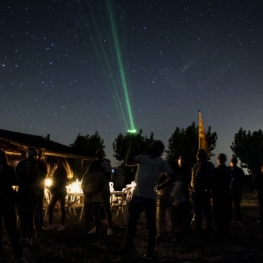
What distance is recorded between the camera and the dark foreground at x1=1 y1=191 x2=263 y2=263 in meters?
5.66

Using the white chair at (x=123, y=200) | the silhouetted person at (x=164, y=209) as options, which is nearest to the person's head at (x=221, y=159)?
the silhouetted person at (x=164, y=209)

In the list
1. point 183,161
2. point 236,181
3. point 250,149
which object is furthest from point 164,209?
point 250,149

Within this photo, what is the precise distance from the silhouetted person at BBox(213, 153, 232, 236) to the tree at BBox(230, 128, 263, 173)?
167ft

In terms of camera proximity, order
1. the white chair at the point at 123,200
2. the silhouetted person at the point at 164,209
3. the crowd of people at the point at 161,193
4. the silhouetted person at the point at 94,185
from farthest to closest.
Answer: the white chair at the point at 123,200 → the silhouetted person at the point at 164,209 → the silhouetted person at the point at 94,185 → the crowd of people at the point at 161,193

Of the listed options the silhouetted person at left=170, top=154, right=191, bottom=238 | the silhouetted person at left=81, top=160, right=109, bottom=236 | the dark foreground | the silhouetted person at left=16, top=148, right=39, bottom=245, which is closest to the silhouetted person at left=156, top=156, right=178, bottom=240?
the silhouetted person at left=170, top=154, right=191, bottom=238

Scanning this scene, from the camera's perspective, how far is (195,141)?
53406 millimetres

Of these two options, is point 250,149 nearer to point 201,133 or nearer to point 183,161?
point 201,133

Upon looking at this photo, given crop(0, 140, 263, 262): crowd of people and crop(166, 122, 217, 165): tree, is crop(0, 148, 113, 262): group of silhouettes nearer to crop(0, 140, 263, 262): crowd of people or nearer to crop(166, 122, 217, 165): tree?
crop(0, 140, 263, 262): crowd of people

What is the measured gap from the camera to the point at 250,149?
5988cm

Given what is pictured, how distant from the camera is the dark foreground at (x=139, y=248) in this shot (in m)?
5.66

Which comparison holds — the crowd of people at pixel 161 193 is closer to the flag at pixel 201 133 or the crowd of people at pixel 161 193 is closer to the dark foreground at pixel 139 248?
the dark foreground at pixel 139 248

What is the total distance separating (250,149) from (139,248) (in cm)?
5644

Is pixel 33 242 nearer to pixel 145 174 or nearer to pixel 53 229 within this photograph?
pixel 53 229

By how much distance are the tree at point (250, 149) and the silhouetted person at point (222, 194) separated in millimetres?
50982
